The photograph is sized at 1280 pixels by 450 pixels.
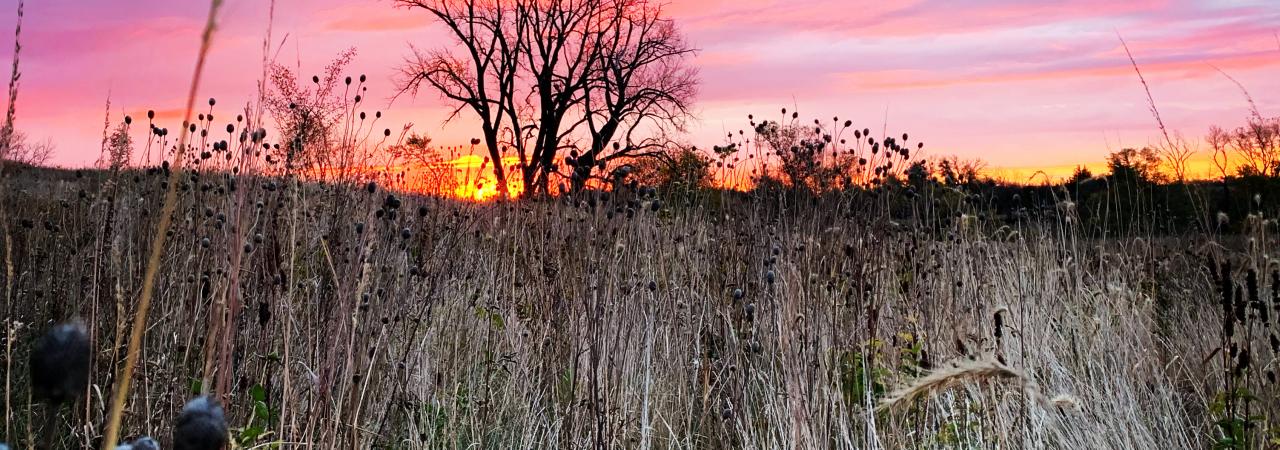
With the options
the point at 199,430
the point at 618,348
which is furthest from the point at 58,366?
the point at 618,348

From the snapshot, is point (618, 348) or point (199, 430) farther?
point (618, 348)

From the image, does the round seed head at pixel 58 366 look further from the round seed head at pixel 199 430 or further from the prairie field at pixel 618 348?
the prairie field at pixel 618 348

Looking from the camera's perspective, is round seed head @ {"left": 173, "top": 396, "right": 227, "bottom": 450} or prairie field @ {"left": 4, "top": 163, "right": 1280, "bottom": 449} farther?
prairie field @ {"left": 4, "top": 163, "right": 1280, "bottom": 449}

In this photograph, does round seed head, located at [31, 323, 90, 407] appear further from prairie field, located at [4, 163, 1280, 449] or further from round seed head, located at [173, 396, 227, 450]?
prairie field, located at [4, 163, 1280, 449]

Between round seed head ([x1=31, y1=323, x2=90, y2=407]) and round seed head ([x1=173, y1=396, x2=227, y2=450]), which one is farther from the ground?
round seed head ([x1=31, y1=323, x2=90, y2=407])

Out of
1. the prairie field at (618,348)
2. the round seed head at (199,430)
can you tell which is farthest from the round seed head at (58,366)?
the prairie field at (618,348)

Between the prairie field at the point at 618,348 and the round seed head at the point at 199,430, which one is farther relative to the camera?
the prairie field at the point at 618,348

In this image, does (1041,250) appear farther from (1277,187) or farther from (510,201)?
(1277,187)

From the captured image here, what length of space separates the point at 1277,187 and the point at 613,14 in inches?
697

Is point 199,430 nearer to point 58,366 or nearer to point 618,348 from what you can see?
point 58,366

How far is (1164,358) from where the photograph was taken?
488 cm

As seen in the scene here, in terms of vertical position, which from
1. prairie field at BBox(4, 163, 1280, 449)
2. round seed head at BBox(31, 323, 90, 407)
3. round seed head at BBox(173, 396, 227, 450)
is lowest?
prairie field at BBox(4, 163, 1280, 449)

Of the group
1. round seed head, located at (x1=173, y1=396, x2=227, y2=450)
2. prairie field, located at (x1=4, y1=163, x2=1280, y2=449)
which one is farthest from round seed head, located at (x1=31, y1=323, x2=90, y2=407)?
prairie field, located at (x1=4, y1=163, x2=1280, y2=449)

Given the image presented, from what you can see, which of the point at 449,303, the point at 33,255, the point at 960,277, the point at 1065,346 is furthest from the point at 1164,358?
the point at 33,255
